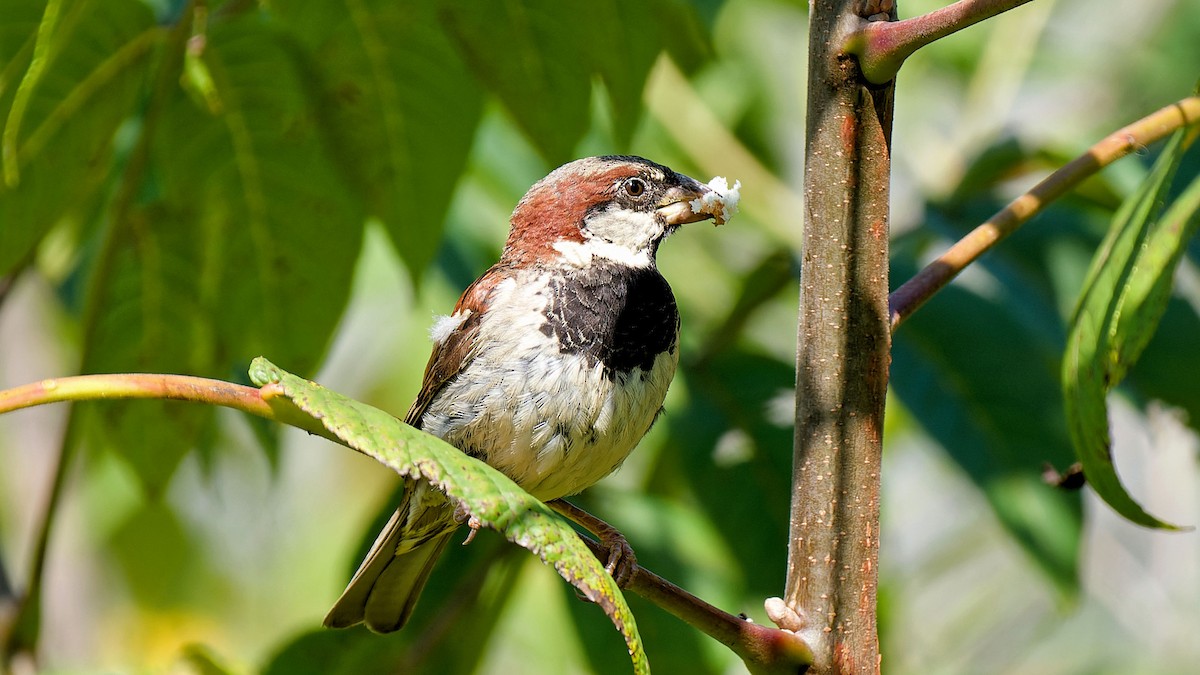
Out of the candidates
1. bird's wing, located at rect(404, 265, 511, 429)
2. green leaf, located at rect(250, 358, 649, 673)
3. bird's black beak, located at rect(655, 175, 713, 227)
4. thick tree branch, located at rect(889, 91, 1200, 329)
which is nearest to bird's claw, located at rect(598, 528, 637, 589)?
bird's wing, located at rect(404, 265, 511, 429)

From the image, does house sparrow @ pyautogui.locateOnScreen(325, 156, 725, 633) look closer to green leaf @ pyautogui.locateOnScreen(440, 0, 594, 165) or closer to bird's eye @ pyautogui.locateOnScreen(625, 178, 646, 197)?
bird's eye @ pyautogui.locateOnScreen(625, 178, 646, 197)

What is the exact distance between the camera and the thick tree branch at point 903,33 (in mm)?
1332

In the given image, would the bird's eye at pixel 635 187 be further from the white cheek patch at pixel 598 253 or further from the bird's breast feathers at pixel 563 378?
the bird's breast feathers at pixel 563 378

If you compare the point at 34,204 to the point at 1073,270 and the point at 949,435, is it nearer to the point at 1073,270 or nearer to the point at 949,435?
the point at 949,435

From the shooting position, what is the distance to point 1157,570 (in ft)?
19.9

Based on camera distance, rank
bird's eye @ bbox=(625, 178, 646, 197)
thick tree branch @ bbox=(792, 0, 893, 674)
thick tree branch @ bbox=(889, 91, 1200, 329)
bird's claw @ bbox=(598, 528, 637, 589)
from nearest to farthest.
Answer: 1. thick tree branch @ bbox=(792, 0, 893, 674)
2. thick tree branch @ bbox=(889, 91, 1200, 329)
3. bird's claw @ bbox=(598, 528, 637, 589)
4. bird's eye @ bbox=(625, 178, 646, 197)

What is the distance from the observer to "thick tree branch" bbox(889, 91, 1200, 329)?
1590 millimetres

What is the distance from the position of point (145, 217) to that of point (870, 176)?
179 cm

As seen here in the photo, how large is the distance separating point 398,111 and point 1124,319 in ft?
4.65

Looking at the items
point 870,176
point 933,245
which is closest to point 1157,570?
point 933,245

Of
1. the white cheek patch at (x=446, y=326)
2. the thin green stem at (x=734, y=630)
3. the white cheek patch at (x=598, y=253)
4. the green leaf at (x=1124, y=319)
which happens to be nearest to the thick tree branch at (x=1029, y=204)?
the green leaf at (x=1124, y=319)

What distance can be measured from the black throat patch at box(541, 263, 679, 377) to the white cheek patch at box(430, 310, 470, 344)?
22cm

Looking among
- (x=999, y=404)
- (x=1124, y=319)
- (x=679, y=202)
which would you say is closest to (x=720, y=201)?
(x=679, y=202)

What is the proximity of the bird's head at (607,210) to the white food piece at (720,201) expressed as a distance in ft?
0.60
